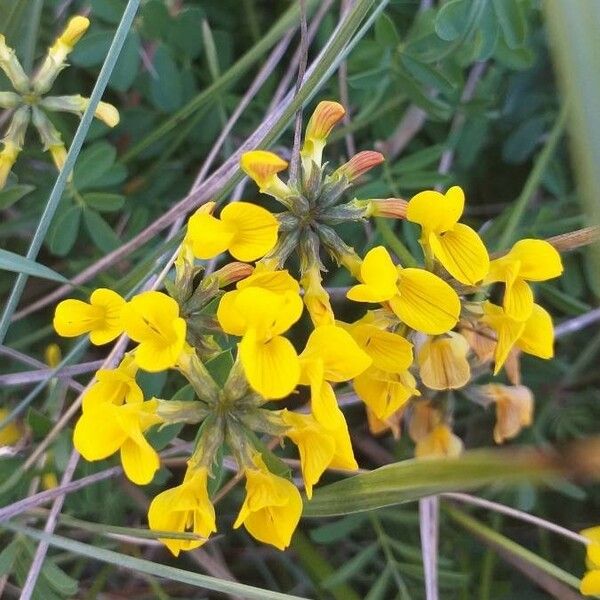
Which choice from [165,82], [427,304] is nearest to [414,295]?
[427,304]

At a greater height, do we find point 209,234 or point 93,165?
point 209,234

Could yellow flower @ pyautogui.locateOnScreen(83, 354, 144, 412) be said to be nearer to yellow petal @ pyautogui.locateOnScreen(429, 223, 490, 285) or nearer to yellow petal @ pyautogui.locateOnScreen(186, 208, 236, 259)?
yellow petal @ pyautogui.locateOnScreen(186, 208, 236, 259)

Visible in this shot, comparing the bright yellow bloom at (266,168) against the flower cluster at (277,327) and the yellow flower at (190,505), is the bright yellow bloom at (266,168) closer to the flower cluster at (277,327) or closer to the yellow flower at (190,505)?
the flower cluster at (277,327)

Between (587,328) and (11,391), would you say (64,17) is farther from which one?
(587,328)

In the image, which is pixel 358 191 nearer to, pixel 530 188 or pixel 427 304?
pixel 530 188

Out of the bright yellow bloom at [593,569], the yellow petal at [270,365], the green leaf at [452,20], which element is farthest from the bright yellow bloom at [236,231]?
the bright yellow bloom at [593,569]

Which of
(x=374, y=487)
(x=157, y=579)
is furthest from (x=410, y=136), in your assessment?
(x=157, y=579)

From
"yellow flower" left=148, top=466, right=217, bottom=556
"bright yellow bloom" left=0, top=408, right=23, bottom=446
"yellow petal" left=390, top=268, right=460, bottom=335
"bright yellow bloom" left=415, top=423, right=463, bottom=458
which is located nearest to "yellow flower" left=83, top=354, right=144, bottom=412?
"yellow flower" left=148, top=466, right=217, bottom=556
